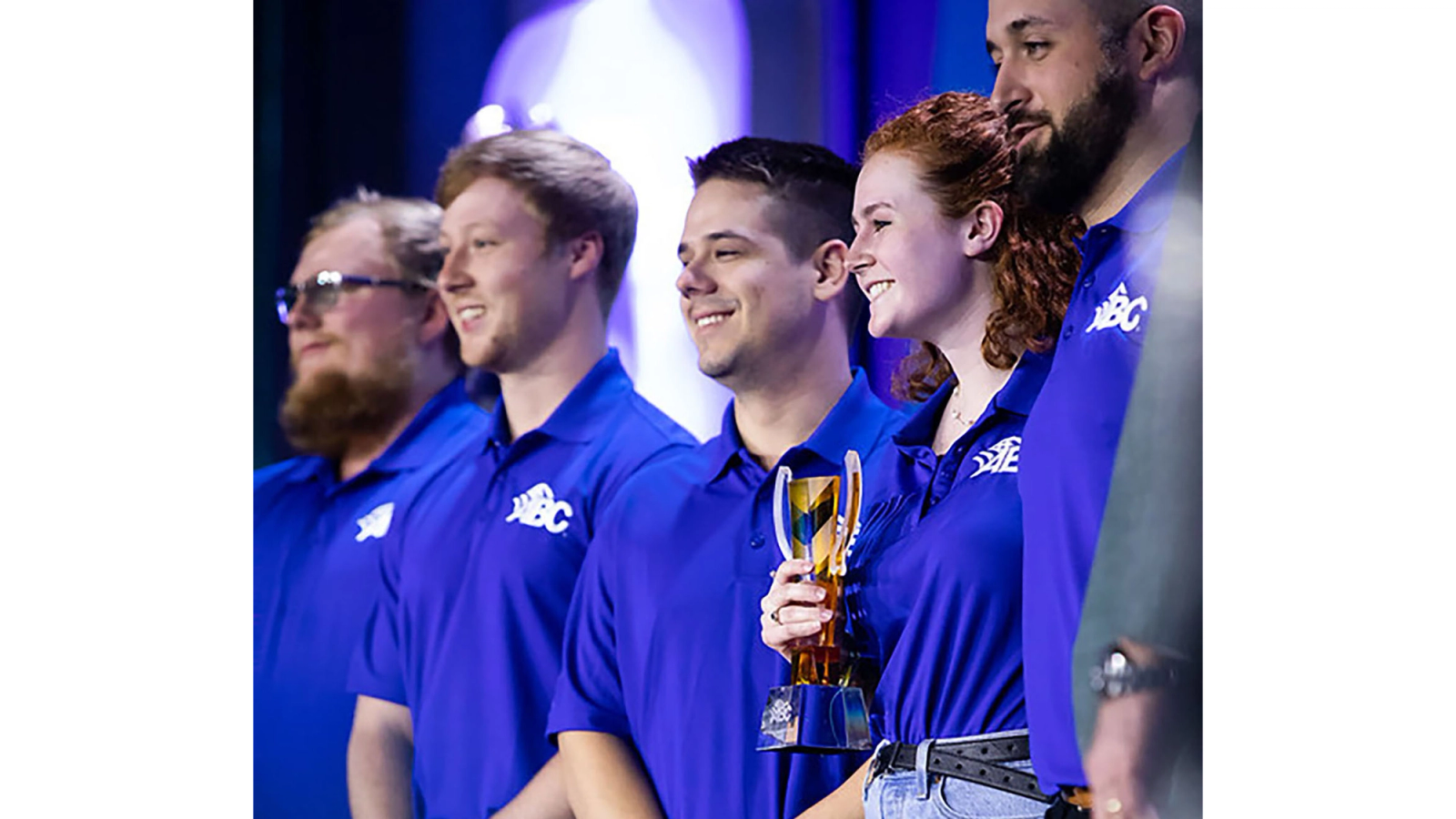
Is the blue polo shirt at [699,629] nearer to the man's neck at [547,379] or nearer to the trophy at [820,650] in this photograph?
the trophy at [820,650]

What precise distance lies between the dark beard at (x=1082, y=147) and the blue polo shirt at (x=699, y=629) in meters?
0.44

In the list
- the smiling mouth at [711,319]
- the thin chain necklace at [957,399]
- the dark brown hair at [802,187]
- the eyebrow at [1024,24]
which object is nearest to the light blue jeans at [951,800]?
the thin chain necklace at [957,399]

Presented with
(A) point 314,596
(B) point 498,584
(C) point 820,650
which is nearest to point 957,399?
(C) point 820,650

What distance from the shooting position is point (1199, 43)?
8.68 ft

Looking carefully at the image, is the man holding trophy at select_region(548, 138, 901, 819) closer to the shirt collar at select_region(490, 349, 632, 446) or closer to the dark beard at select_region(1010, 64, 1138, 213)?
the shirt collar at select_region(490, 349, 632, 446)

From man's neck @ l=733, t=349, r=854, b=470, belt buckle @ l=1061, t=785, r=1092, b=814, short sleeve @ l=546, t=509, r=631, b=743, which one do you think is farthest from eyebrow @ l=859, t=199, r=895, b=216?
belt buckle @ l=1061, t=785, r=1092, b=814

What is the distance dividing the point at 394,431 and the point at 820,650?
49.6 inches

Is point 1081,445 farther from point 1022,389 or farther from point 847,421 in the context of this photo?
point 847,421

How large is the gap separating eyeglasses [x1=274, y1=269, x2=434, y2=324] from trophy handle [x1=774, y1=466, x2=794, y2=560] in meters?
1.15
